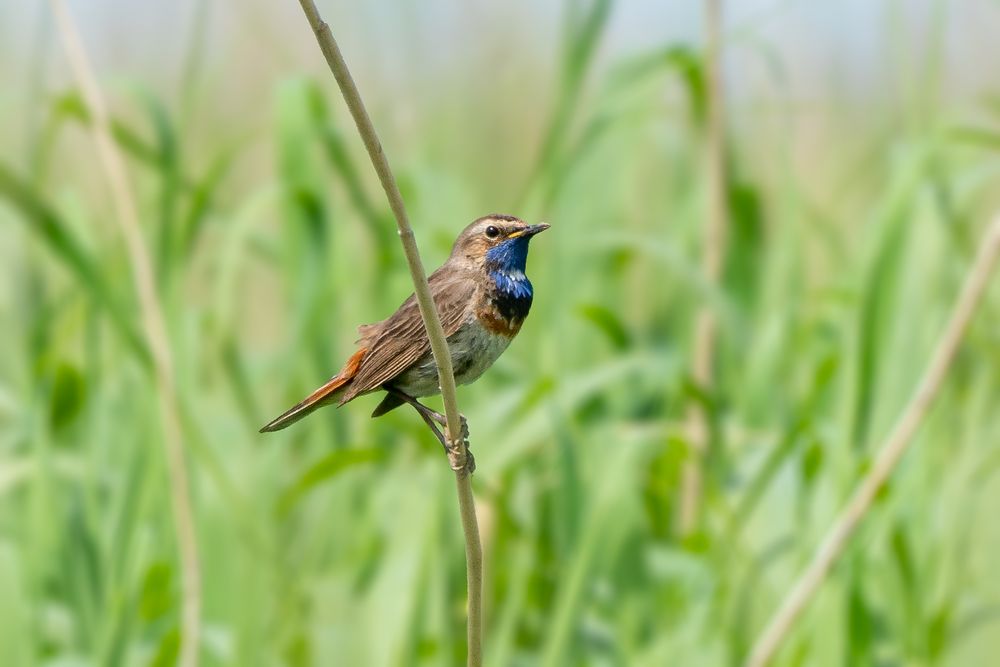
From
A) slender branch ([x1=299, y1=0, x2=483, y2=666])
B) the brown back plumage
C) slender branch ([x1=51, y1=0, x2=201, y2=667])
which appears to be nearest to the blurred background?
slender branch ([x1=51, y1=0, x2=201, y2=667])

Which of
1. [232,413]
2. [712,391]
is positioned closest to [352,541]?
[232,413]

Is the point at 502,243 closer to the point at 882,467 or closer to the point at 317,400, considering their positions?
the point at 317,400

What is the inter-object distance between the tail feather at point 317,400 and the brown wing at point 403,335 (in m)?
0.02

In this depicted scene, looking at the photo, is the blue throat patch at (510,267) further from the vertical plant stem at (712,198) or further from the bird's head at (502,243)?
the vertical plant stem at (712,198)

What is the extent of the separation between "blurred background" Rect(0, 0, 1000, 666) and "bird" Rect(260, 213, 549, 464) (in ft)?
3.20

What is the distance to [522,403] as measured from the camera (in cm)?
383

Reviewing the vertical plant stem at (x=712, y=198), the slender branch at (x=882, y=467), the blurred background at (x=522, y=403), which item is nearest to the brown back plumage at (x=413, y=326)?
A: the blurred background at (x=522, y=403)

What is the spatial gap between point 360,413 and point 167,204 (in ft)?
3.33

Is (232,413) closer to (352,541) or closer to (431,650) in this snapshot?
(352,541)

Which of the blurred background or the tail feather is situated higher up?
the blurred background

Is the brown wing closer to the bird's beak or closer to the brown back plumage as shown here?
the brown back plumage

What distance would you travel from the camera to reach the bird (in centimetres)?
226

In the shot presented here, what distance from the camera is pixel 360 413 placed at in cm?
436

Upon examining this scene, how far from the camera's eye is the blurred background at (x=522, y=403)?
3.55m
